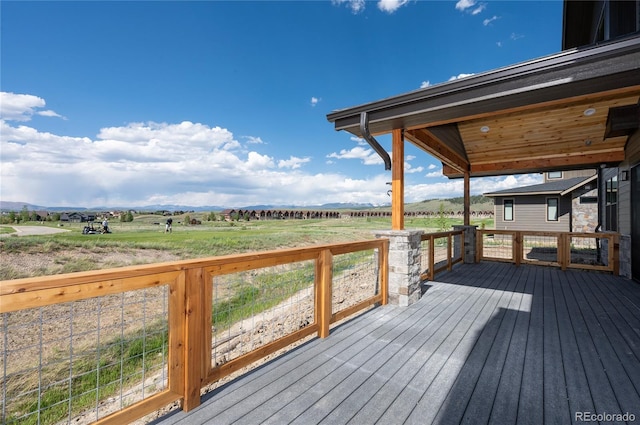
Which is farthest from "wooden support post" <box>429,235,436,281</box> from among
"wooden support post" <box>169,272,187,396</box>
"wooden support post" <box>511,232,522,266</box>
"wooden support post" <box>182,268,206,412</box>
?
"wooden support post" <box>169,272,187,396</box>

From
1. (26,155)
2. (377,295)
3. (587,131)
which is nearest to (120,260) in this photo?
(377,295)

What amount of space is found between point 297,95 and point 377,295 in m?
23.6

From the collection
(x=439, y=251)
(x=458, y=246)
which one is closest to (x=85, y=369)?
(x=439, y=251)

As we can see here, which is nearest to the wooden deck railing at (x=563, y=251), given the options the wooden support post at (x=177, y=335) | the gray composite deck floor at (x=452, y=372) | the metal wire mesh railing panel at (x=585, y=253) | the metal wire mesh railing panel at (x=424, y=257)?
the metal wire mesh railing panel at (x=585, y=253)

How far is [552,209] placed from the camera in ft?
51.7

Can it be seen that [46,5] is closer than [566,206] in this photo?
Yes

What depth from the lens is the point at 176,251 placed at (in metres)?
18.0

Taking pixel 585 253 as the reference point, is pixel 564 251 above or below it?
above

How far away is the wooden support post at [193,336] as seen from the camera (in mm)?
1999

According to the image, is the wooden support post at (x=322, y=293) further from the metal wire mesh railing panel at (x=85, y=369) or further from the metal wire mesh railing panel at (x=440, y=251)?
the metal wire mesh railing panel at (x=440, y=251)

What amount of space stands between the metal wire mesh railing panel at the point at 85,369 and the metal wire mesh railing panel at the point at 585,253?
9.40 m

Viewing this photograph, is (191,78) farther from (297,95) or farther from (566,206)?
(566,206)

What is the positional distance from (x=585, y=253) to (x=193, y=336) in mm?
14416

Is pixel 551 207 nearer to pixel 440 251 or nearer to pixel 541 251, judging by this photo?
pixel 541 251
